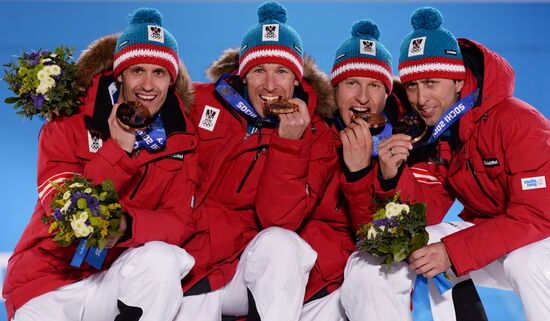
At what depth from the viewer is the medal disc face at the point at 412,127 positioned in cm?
394

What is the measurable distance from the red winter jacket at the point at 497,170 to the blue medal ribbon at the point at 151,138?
1.39 meters

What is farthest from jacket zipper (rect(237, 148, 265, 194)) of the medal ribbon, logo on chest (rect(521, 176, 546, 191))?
logo on chest (rect(521, 176, 546, 191))

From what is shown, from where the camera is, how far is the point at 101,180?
3676mm

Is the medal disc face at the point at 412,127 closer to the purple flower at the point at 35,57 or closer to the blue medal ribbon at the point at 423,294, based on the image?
the blue medal ribbon at the point at 423,294

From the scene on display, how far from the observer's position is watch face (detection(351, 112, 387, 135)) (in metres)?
3.93

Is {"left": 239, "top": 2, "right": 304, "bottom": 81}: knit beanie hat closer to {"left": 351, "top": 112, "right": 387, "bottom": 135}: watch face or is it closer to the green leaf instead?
{"left": 351, "top": 112, "right": 387, "bottom": 135}: watch face

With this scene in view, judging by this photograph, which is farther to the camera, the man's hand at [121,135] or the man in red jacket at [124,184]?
the man's hand at [121,135]

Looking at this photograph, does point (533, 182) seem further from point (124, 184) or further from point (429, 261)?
point (124, 184)

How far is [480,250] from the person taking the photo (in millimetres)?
Result: 3590

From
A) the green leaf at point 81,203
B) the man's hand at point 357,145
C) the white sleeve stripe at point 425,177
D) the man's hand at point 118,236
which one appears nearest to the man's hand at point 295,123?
the man's hand at point 357,145

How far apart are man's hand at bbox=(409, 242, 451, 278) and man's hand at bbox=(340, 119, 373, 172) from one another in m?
0.51

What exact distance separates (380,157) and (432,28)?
783 mm

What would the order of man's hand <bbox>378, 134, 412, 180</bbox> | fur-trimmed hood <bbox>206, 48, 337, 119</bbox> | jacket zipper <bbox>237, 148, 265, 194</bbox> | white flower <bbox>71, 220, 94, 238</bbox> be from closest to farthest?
white flower <bbox>71, 220, 94, 238</bbox> < man's hand <bbox>378, 134, 412, 180</bbox> < jacket zipper <bbox>237, 148, 265, 194</bbox> < fur-trimmed hood <bbox>206, 48, 337, 119</bbox>

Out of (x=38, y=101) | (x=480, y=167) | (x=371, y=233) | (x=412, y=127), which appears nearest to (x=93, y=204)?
(x=38, y=101)
